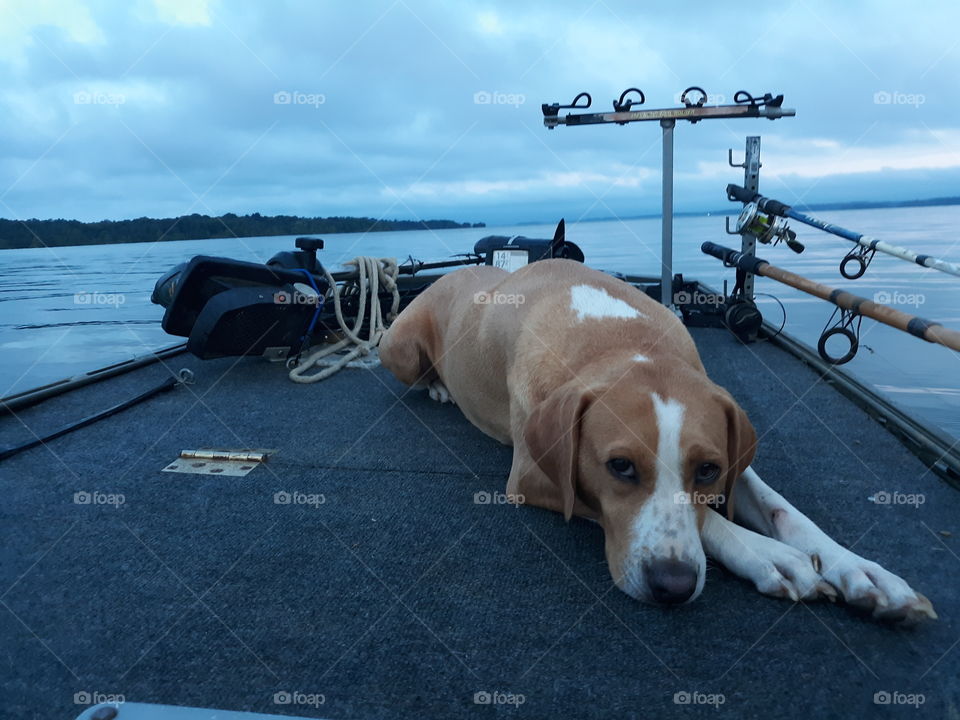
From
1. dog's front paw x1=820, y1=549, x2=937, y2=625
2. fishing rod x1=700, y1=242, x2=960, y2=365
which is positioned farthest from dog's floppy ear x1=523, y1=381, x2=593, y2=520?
fishing rod x1=700, y1=242, x2=960, y2=365

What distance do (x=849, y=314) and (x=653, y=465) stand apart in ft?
6.67

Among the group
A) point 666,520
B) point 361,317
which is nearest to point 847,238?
point 666,520

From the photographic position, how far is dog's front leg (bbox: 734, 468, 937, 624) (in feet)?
5.18

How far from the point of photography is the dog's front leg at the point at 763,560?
5.51ft

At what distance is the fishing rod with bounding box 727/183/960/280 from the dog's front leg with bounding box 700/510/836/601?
1.36 metres

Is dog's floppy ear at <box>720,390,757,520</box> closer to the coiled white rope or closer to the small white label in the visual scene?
the coiled white rope

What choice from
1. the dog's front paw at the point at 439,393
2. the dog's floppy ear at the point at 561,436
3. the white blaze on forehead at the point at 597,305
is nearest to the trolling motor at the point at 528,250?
the dog's front paw at the point at 439,393

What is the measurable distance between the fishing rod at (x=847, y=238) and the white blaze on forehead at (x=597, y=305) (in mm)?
1175

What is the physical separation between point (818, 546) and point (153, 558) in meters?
1.91

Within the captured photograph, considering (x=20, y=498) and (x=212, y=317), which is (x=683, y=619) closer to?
(x=20, y=498)

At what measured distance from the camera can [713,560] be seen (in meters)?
1.85

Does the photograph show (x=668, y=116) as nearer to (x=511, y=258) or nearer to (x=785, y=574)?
(x=511, y=258)

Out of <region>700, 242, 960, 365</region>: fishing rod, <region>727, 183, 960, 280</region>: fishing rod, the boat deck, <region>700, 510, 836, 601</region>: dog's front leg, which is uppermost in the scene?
<region>727, 183, 960, 280</region>: fishing rod

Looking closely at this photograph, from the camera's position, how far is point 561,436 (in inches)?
73.8
